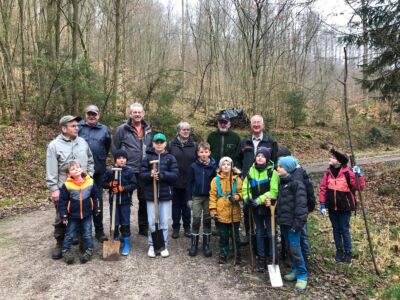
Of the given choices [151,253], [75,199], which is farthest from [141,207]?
[75,199]

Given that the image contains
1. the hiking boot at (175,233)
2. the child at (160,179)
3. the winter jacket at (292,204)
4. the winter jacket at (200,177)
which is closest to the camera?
the winter jacket at (292,204)

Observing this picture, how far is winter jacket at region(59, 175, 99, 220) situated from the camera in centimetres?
504

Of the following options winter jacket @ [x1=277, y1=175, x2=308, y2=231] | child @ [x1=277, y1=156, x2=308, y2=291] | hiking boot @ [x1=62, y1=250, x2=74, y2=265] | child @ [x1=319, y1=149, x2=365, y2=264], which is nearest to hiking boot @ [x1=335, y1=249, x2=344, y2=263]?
child @ [x1=319, y1=149, x2=365, y2=264]

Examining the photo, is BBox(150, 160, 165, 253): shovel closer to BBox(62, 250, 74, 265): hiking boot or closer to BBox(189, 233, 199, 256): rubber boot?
BBox(189, 233, 199, 256): rubber boot

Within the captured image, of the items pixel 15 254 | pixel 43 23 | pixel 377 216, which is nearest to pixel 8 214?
pixel 15 254

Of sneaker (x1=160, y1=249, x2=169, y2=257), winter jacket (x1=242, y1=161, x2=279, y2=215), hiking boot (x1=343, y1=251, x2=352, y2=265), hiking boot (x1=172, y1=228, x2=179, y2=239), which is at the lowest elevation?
hiking boot (x1=343, y1=251, x2=352, y2=265)

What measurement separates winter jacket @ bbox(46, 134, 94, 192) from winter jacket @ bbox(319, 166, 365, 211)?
377cm

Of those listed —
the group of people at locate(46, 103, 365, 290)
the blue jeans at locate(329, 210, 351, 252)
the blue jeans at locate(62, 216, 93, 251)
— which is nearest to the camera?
the group of people at locate(46, 103, 365, 290)

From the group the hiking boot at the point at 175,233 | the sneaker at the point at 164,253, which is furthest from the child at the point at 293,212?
the hiking boot at the point at 175,233

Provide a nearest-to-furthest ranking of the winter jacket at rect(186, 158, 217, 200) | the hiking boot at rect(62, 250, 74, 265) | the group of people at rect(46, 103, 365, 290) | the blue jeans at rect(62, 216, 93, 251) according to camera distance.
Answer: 1. the group of people at rect(46, 103, 365, 290)
2. the hiking boot at rect(62, 250, 74, 265)
3. the blue jeans at rect(62, 216, 93, 251)
4. the winter jacket at rect(186, 158, 217, 200)

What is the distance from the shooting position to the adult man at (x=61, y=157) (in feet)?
17.0

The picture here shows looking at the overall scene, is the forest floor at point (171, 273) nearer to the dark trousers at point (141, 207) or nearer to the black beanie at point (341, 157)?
the dark trousers at point (141, 207)

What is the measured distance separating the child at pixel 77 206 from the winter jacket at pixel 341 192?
3552 mm

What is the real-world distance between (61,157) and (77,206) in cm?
77
